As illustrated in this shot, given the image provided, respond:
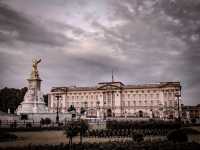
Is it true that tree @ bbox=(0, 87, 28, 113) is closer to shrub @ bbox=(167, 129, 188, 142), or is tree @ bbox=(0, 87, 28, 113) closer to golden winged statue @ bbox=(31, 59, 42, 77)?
golden winged statue @ bbox=(31, 59, 42, 77)

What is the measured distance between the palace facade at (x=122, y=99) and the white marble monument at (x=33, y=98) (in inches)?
1984

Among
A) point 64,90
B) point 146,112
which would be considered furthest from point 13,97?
point 146,112

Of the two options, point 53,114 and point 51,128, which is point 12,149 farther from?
point 53,114

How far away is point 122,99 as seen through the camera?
113812 mm

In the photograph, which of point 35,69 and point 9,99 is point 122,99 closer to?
point 9,99

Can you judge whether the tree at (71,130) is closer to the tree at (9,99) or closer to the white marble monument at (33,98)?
the white marble monument at (33,98)

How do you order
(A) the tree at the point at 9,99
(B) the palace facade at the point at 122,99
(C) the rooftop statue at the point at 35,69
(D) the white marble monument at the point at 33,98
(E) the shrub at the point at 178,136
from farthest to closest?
1. (B) the palace facade at the point at 122,99
2. (A) the tree at the point at 9,99
3. (C) the rooftop statue at the point at 35,69
4. (D) the white marble monument at the point at 33,98
5. (E) the shrub at the point at 178,136

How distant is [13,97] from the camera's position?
89.6 metres

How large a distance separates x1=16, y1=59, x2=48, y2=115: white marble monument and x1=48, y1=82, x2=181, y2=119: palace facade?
165ft

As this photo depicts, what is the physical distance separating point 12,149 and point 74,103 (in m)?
106

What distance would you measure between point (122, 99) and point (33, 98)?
62.2m

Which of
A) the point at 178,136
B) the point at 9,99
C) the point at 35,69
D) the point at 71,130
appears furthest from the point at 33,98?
the point at 178,136

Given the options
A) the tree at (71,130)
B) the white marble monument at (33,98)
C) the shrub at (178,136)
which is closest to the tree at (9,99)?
the white marble monument at (33,98)

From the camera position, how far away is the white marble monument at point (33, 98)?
5472cm
